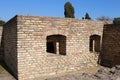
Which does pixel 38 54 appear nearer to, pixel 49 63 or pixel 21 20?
pixel 49 63

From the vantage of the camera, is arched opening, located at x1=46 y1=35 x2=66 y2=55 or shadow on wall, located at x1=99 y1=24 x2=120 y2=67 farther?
shadow on wall, located at x1=99 y1=24 x2=120 y2=67

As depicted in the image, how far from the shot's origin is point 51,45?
9.43 meters

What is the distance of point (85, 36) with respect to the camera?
31.1 feet

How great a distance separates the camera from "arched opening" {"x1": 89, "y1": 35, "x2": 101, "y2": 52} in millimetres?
10415

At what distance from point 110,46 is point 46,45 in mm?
3557

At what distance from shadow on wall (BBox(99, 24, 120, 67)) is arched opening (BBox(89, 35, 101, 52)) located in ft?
0.92

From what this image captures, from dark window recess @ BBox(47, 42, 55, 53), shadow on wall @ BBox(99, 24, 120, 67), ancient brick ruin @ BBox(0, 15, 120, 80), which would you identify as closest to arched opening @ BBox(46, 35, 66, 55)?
ancient brick ruin @ BBox(0, 15, 120, 80)

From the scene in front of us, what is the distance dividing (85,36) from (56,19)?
1.85 m

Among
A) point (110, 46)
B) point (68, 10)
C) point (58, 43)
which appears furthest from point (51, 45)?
point (68, 10)

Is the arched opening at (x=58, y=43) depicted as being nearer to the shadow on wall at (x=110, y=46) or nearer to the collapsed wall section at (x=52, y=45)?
the collapsed wall section at (x=52, y=45)

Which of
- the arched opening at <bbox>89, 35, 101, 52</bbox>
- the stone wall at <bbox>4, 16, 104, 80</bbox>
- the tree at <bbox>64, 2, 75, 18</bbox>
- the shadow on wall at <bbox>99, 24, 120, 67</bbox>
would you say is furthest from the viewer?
the tree at <bbox>64, 2, 75, 18</bbox>

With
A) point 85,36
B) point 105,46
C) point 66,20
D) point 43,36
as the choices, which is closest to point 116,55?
point 105,46

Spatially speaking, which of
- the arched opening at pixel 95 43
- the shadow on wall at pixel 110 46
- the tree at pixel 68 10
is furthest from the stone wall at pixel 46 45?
the tree at pixel 68 10

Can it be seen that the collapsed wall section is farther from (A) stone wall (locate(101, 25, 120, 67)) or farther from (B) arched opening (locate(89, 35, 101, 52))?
(A) stone wall (locate(101, 25, 120, 67))
